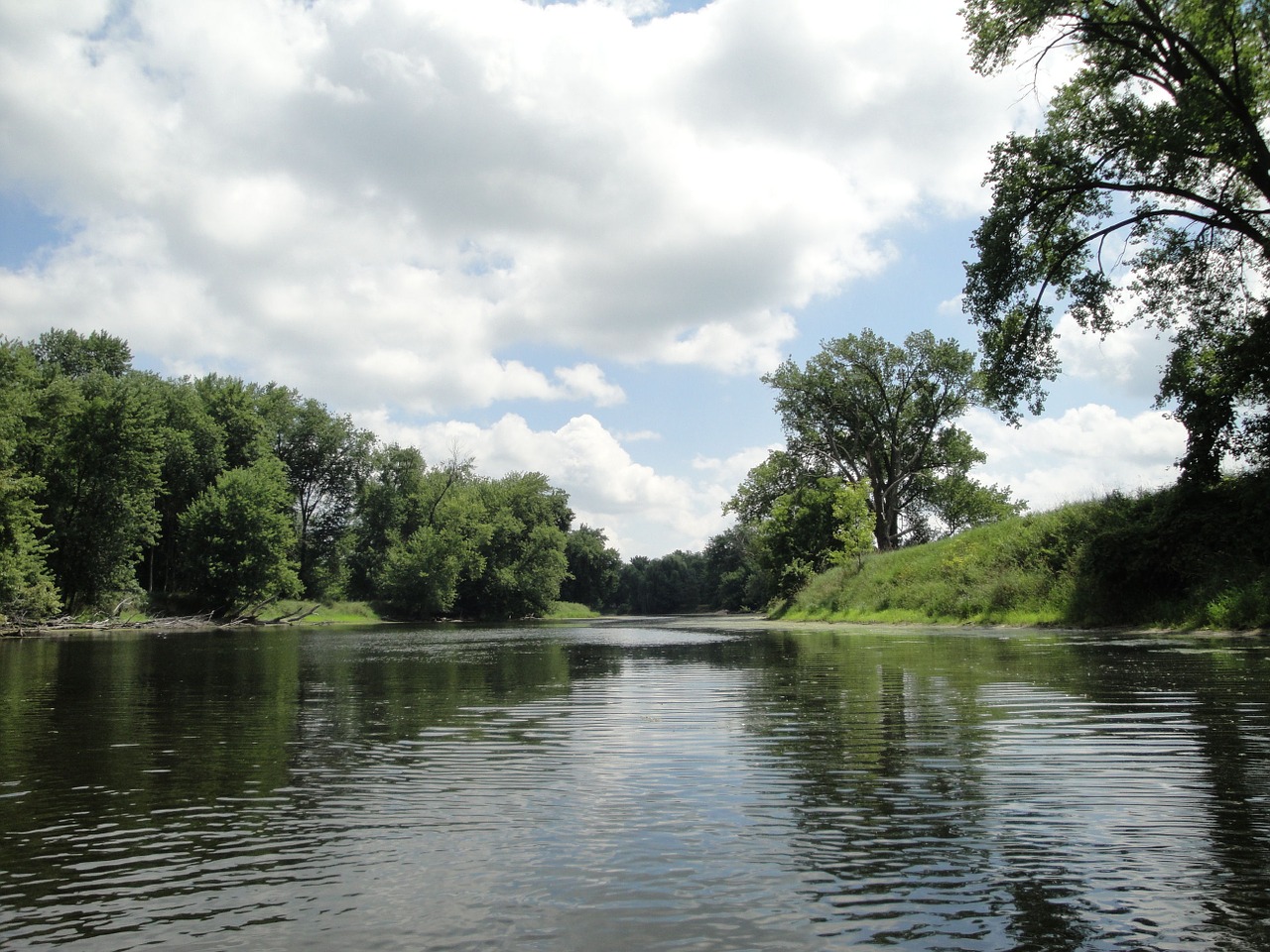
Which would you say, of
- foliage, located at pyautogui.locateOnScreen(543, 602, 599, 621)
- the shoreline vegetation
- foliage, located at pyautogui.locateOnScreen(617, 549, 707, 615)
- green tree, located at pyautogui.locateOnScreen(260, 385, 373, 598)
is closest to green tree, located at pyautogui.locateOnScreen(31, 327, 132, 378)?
green tree, located at pyautogui.locateOnScreen(260, 385, 373, 598)

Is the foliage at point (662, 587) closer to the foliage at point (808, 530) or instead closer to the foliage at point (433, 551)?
the foliage at point (433, 551)

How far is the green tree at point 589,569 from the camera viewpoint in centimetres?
15338

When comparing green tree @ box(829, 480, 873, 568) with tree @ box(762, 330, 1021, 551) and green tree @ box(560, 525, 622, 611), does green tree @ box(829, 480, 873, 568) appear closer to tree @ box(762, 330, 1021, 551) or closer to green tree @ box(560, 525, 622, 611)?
tree @ box(762, 330, 1021, 551)

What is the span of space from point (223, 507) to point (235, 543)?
3.25 metres

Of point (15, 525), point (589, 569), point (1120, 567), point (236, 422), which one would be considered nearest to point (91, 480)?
point (15, 525)

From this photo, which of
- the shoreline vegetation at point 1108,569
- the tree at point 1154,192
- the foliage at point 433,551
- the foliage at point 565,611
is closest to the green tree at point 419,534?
the foliage at point 433,551

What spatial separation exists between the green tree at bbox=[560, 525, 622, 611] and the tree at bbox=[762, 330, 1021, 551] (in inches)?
3452

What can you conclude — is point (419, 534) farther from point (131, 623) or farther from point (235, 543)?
point (131, 623)

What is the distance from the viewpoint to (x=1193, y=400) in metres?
25.0

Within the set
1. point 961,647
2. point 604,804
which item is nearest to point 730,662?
point 961,647

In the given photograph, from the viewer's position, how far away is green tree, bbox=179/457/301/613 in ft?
234

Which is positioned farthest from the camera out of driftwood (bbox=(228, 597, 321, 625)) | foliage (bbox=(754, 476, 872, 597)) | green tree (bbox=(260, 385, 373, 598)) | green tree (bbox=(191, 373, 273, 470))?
green tree (bbox=(260, 385, 373, 598))

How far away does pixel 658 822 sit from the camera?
507 centimetres

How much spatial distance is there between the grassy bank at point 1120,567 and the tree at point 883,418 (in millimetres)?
28730
